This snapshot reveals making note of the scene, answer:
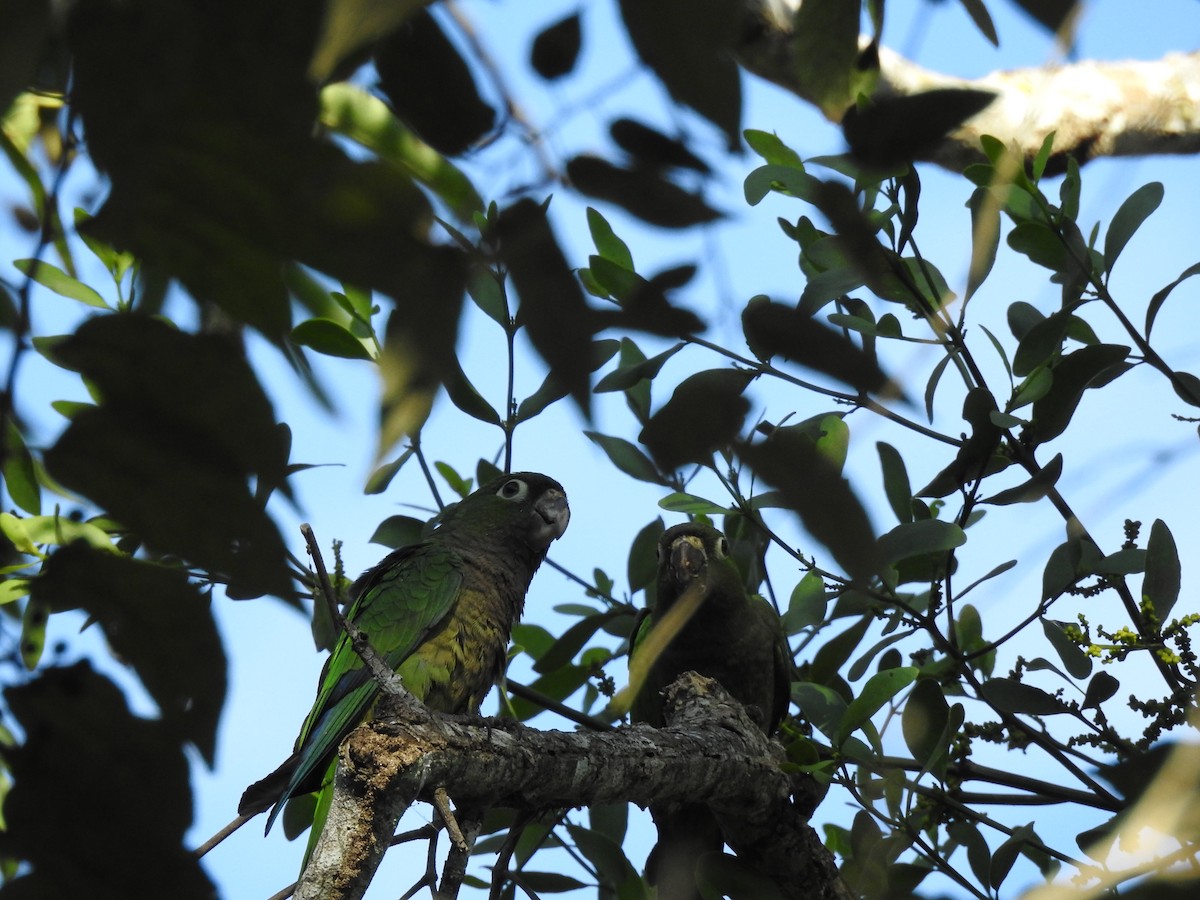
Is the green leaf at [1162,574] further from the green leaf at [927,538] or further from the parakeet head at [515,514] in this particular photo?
the parakeet head at [515,514]

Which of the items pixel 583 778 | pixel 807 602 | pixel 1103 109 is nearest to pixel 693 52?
pixel 583 778

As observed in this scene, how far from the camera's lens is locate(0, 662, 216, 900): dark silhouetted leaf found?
1.78 ft

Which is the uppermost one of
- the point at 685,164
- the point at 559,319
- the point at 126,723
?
the point at 685,164

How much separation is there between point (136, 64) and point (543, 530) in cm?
311

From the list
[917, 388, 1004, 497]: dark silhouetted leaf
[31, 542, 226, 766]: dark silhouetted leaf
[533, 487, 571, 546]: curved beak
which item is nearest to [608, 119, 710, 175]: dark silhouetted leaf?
[31, 542, 226, 766]: dark silhouetted leaf

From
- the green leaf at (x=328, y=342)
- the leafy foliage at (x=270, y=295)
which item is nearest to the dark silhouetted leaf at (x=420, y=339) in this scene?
the leafy foliage at (x=270, y=295)

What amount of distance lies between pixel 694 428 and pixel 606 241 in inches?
51.5

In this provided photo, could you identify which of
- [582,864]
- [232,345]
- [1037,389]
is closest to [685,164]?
[232,345]

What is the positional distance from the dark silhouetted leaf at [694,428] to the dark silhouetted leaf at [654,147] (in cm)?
14

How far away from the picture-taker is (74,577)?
23.6 inches

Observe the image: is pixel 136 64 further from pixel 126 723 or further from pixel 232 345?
pixel 126 723

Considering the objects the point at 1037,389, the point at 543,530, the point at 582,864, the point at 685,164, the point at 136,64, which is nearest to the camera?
the point at 136,64

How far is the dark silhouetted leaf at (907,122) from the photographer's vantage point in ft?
1.98

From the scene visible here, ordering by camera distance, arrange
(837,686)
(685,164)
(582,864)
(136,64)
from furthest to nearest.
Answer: (837,686) < (582,864) < (685,164) < (136,64)
